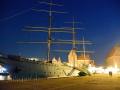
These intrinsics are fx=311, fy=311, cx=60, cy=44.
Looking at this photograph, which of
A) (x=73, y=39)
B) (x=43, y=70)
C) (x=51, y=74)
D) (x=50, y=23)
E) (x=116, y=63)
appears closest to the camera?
(x=43, y=70)

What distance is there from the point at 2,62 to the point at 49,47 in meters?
27.3

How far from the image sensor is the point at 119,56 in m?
154

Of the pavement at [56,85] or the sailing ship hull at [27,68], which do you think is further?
the sailing ship hull at [27,68]

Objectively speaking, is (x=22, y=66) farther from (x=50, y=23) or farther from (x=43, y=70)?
(x=50, y=23)

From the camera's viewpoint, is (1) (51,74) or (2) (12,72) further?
(1) (51,74)

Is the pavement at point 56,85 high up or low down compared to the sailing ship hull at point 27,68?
down

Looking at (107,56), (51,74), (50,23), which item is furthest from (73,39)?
(107,56)

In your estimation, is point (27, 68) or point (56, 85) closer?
point (56, 85)

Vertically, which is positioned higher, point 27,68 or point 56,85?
point 27,68

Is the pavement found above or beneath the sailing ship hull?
beneath

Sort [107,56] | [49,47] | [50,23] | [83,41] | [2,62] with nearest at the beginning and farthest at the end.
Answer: [2,62] → [49,47] → [50,23] → [83,41] → [107,56]

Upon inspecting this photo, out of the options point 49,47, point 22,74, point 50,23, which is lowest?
point 22,74

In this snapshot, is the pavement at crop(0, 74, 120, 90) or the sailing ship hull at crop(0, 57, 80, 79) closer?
the pavement at crop(0, 74, 120, 90)

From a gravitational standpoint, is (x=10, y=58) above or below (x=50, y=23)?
below
